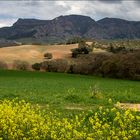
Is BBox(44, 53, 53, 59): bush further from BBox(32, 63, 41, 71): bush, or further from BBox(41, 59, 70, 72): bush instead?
BBox(41, 59, 70, 72): bush

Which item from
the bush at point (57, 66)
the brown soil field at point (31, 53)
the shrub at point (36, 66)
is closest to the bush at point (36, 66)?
the shrub at point (36, 66)

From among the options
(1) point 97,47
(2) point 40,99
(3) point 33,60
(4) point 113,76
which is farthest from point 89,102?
(1) point 97,47

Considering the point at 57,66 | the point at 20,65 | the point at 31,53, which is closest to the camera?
the point at 57,66

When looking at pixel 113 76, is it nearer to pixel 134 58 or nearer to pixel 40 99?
pixel 134 58

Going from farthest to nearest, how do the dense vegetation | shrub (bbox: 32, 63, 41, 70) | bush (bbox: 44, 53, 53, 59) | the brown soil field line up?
bush (bbox: 44, 53, 53, 59) < the brown soil field < shrub (bbox: 32, 63, 41, 70) < the dense vegetation

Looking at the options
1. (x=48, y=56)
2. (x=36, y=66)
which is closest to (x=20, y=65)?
(x=36, y=66)

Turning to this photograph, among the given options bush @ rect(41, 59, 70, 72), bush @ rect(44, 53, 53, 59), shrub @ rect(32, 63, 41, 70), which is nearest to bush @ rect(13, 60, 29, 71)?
shrub @ rect(32, 63, 41, 70)

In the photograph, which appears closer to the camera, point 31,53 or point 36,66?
point 36,66

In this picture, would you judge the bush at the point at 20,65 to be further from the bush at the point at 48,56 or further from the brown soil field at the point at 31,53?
the bush at the point at 48,56

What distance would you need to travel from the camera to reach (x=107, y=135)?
11.5m

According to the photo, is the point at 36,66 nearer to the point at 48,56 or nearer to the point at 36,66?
the point at 36,66

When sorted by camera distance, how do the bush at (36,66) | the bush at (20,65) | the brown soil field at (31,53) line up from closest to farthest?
the bush at (36,66) → the bush at (20,65) → the brown soil field at (31,53)

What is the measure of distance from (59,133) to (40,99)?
1658 cm

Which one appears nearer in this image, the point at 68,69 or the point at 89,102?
the point at 89,102
